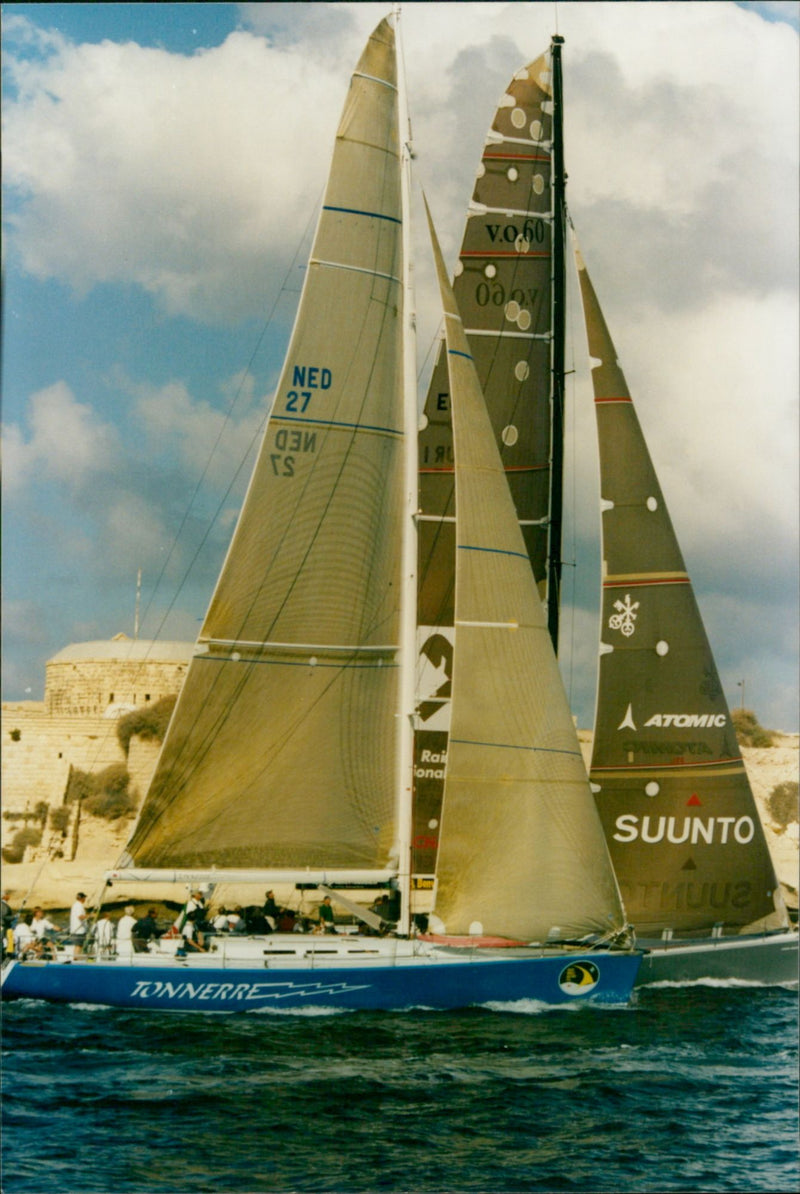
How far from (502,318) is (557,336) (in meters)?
1.04

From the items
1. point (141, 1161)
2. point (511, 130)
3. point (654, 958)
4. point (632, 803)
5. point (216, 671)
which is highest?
point (511, 130)

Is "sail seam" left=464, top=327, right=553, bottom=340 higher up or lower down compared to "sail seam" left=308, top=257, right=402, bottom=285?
higher up

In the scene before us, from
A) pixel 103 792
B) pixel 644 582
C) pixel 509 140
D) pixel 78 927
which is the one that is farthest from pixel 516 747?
pixel 103 792

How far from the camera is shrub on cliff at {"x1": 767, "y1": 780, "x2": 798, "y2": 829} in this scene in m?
57.6

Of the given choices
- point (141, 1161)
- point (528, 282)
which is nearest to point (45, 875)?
point (528, 282)

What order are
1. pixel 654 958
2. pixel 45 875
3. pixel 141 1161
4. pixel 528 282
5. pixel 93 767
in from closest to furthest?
pixel 141 1161
pixel 654 958
pixel 528 282
pixel 45 875
pixel 93 767

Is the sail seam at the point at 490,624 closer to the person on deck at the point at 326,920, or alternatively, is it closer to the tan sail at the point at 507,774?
the tan sail at the point at 507,774

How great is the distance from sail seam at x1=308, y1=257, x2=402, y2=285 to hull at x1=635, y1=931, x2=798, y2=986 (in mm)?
10662

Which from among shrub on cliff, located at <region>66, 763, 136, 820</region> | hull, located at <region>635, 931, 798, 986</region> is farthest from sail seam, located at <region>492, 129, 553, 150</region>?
shrub on cliff, located at <region>66, 763, 136, 820</region>

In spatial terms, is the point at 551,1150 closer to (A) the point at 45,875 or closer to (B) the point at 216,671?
(B) the point at 216,671

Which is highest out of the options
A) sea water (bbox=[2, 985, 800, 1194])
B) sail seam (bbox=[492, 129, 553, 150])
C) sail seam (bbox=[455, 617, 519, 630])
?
sail seam (bbox=[492, 129, 553, 150])

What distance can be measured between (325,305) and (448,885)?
27.0ft

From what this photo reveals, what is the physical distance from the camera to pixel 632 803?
22859 mm

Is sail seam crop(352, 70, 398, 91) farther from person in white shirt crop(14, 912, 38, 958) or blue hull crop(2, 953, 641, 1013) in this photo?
person in white shirt crop(14, 912, 38, 958)
